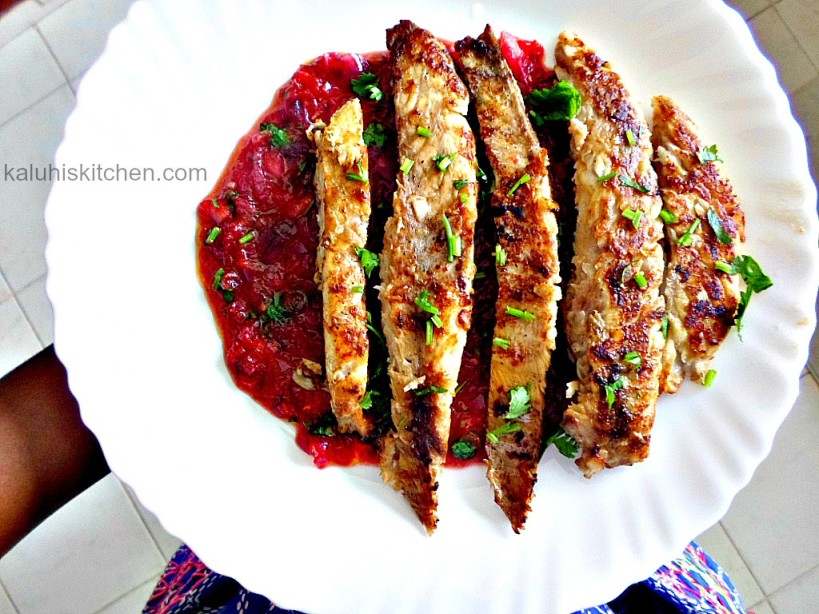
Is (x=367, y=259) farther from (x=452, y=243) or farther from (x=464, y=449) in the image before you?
(x=464, y=449)

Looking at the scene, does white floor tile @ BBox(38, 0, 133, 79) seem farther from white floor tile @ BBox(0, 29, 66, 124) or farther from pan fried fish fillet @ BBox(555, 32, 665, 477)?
pan fried fish fillet @ BBox(555, 32, 665, 477)

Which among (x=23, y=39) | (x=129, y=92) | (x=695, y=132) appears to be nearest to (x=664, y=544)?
(x=695, y=132)

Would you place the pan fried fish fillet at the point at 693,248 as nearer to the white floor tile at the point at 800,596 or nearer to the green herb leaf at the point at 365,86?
the green herb leaf at the point at 365,86

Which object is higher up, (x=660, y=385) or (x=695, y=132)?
(x=695, y=132)

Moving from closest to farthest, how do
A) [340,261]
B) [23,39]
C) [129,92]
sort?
[340,261] < [129,92] < [23,39]

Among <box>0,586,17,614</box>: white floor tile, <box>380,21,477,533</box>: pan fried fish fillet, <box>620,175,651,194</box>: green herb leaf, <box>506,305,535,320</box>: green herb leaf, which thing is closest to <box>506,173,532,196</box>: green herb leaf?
<box>380,21,477,533</box>: pan fried fish fillet

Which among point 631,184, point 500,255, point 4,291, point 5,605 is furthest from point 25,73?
point 631,184

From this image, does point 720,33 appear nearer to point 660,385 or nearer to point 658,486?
point 660,385
